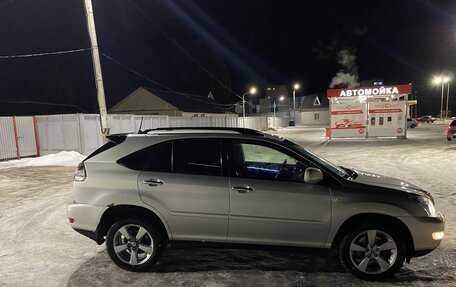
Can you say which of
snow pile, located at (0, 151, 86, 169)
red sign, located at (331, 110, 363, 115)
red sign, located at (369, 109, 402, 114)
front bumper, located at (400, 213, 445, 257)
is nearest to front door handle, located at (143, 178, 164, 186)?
front bumper, located at (400, 213, 445, 257)

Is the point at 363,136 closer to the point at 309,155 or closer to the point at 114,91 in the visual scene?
the point at 309,155

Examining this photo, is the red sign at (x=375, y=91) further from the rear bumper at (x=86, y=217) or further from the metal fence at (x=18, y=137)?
Result: the rear bumper at (x=86, y=217)

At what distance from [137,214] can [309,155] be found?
221 cm

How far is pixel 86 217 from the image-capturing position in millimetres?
3850

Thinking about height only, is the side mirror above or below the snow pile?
above

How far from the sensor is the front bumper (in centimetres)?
342

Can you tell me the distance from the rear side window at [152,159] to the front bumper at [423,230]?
2.75m

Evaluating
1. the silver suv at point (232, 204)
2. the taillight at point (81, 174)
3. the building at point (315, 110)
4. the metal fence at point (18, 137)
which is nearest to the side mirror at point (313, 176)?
the silver suv at point (232, 204)

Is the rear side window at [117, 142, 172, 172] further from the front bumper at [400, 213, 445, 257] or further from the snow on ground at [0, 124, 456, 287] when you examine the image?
the front bumper at [400, 213, 445, 257]

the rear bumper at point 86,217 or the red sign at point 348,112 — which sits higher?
the red sign at point 348,112

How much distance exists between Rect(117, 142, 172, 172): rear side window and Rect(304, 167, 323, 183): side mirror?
63.4 inches

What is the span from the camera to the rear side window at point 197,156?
3.74 m

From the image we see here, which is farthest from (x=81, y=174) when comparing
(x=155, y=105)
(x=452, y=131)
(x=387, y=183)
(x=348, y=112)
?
(x=155, y=105)

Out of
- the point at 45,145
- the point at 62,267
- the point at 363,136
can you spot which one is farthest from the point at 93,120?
the point at 363,136
